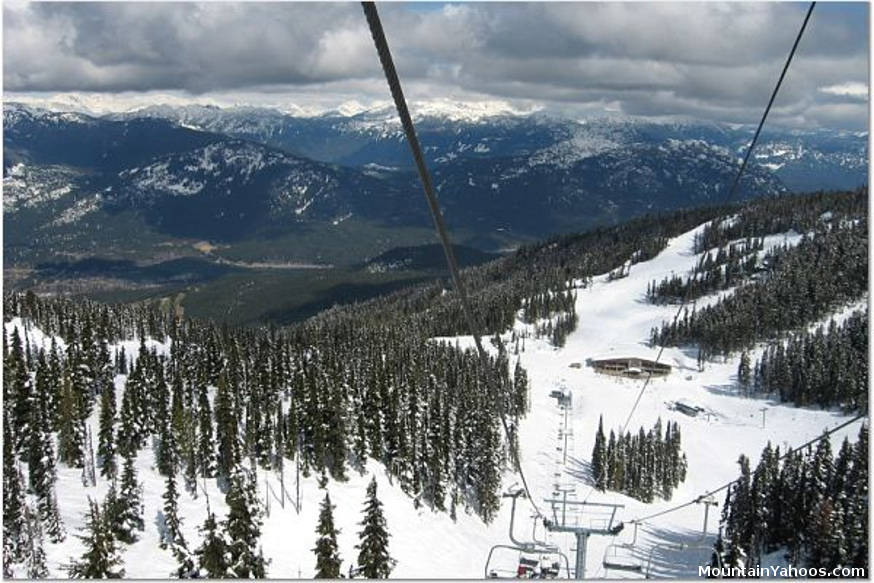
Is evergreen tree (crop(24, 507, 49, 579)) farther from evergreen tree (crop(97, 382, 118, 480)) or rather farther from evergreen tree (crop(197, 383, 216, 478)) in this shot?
evergreen tree (crop(197, 383, 216, 478))

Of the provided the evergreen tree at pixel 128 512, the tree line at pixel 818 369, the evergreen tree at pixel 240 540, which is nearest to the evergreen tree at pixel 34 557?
the evergreen tree at pixel 128 512

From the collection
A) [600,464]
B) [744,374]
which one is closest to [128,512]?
[600,464]

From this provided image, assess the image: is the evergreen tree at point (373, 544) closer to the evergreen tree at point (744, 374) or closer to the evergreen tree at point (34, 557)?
the evergreen tree at point (34, 557)

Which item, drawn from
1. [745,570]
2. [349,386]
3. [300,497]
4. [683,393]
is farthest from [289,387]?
[683,393]

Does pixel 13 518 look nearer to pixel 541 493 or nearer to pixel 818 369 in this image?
pixel 541 493

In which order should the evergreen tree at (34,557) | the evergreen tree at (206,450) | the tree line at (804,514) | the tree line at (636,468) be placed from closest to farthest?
the evergreen tree at (34,557), the tree line at (804,514), the evergreen tree at (206,450), the tree line at (636,468)

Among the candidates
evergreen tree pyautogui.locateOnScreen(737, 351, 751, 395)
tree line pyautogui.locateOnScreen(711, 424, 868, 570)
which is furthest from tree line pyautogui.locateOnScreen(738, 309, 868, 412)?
tree line pyautogui.locateOnScreen(711, 424, 868, 570)

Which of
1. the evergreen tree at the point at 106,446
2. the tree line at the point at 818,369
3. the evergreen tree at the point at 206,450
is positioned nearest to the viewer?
the evergreen tree at the point at 106,446

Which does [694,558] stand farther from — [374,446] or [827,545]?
[374,446]

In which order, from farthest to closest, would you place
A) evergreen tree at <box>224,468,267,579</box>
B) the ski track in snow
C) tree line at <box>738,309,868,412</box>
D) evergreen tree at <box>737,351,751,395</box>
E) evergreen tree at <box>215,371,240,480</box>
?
1. evergreen tree at <box>737,351,751,395</box>
2. tree line at <box>738,309,868,412</box>
3. evergreen tree at <box>215,371,240,480</box>
4. the ski track in snow
5. evergreen tree at <box>224,468,267,579</box>
